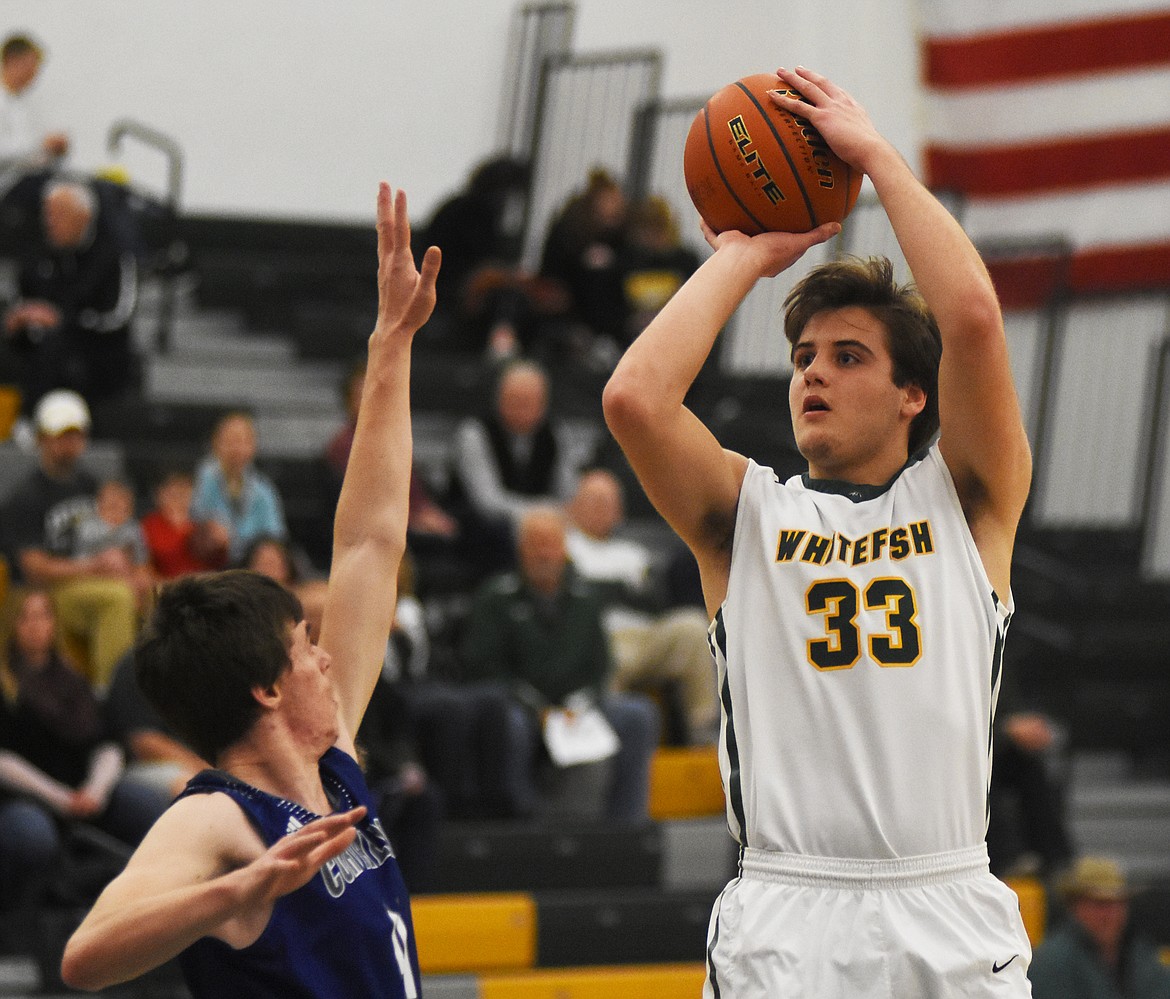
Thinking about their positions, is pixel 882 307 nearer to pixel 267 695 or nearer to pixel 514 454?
pixel 267 695

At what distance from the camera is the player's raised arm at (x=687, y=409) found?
2.82 m

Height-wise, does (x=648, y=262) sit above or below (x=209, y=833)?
above

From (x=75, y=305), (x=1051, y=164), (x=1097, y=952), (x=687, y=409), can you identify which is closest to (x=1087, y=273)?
(x=1051, y=164)

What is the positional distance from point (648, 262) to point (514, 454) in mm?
2427

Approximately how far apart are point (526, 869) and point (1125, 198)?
6.34 meters

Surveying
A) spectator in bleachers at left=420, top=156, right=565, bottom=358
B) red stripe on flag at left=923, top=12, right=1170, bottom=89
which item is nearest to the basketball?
spectator in bleachers at left=420, top=156, right=565, bottom=358

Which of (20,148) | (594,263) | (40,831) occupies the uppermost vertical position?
(20,148)

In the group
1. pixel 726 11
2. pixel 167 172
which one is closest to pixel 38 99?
pixel 167 172

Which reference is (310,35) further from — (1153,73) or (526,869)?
(526,869)

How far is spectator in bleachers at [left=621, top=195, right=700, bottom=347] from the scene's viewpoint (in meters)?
11.0

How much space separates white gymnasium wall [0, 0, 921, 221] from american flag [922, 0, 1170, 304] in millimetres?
287

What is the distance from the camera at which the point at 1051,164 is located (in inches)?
462

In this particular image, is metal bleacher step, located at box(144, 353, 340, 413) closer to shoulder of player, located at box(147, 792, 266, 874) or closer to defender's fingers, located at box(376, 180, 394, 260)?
defender's fingers, located at box(376, 180, 394, 260)

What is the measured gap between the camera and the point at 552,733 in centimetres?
752
